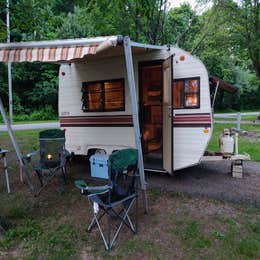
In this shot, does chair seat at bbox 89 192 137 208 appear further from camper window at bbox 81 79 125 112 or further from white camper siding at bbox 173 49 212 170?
camper window at bbox 81 79 125 112

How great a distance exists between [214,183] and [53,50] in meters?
3.53

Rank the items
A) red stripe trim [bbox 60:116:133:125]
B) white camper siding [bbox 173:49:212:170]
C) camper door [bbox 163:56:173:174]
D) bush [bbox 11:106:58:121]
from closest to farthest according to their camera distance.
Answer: camper door [bbox 163:56:173:174]
white camper siding [bbox 173:49:212:170]
red stripe trim [bbox 60:116:133:125]
bush [bbox 11:106:58:121]

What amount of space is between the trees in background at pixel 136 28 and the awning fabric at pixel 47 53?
7.98 ft

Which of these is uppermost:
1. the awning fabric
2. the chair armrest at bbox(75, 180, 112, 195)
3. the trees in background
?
the trees in background

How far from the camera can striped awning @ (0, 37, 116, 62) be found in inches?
128

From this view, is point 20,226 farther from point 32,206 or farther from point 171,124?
point 171,124

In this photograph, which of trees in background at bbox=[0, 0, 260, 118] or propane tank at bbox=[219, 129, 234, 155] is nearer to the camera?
propane tank at bbox=[219, 129, 234, 155]

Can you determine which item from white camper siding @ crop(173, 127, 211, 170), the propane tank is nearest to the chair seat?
white camper siding @ crop(173, 127, 211, 170)

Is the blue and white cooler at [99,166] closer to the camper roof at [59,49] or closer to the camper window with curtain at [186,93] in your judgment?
the camper window with curtain at [186,93]

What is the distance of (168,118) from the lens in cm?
462

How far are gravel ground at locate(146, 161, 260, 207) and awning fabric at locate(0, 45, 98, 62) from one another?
258 centimetres

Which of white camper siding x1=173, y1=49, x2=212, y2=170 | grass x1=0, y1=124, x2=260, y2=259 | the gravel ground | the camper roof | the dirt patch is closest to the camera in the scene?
grass x1=0, y1=124, x2=260, y2=259

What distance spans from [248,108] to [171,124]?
2426cm

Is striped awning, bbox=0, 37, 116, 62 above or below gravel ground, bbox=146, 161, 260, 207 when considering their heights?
above
